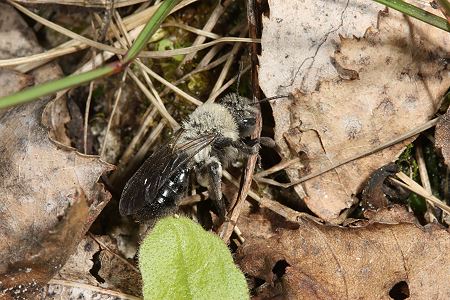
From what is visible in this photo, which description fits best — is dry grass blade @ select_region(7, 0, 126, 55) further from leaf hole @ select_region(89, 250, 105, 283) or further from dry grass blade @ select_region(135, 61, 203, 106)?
leaf hole @ select_region(89, 250, 105, 283)

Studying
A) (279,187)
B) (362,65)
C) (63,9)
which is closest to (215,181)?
(279,187)

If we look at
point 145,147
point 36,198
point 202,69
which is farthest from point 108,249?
point 202,69

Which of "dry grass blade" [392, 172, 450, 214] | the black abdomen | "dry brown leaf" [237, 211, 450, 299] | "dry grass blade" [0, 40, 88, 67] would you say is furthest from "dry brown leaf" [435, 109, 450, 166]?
"dry grass blade" [0, 40, 88, 67]

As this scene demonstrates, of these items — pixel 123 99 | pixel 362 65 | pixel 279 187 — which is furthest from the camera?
pixel 123 99

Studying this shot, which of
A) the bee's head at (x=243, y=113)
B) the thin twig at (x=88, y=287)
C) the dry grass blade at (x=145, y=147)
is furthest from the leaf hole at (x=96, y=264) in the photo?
the bee's head at (x=243, y=113)

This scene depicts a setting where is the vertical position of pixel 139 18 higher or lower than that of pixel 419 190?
higher

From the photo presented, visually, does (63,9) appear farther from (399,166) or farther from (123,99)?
(399,166)

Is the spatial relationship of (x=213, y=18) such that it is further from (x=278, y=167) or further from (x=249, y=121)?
(x=278, y=167)
